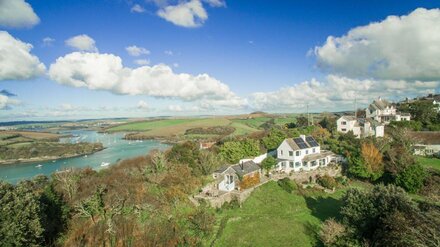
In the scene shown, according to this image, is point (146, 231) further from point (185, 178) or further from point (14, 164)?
point (14, 164)

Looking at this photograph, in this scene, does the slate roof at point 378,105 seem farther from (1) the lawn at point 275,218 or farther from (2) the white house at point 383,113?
(1) the lawn at point 275,218

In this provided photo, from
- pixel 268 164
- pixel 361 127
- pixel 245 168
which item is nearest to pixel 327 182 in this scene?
pixel 268 164

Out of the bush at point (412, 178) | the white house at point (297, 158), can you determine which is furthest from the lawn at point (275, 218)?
the bush at point (412, 178)

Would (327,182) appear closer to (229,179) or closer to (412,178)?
(412,178)

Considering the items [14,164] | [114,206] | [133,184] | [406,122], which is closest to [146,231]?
[114,206]

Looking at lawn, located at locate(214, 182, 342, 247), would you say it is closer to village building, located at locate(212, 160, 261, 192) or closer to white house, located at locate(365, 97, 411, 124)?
village building, located at locate(212, 160, 261, 192)

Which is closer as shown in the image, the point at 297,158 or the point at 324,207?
the point at 324,207
